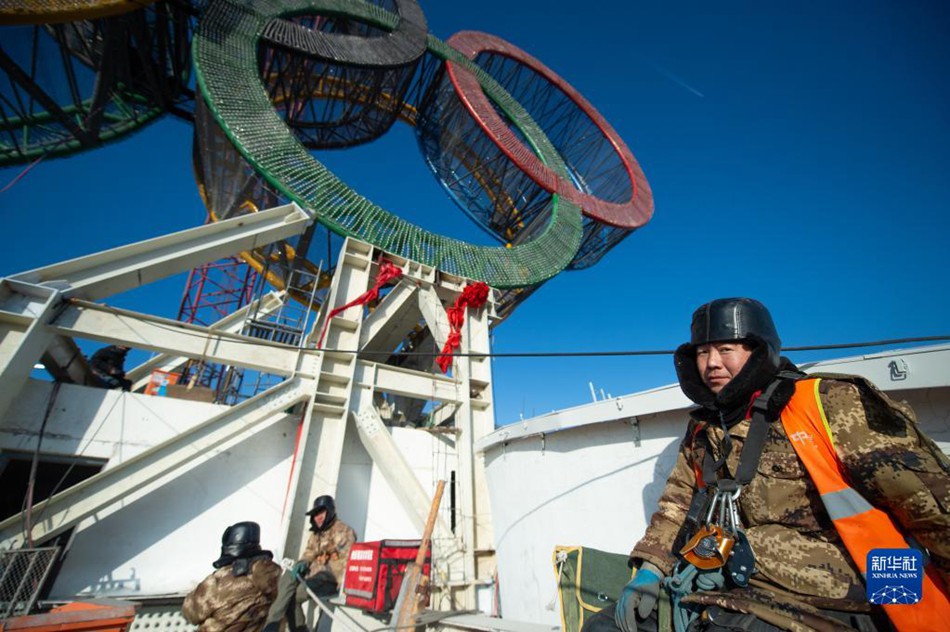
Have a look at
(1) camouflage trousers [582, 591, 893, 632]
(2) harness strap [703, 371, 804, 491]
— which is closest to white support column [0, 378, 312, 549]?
(1) camouflage trousers [582, 591, 893, 632]

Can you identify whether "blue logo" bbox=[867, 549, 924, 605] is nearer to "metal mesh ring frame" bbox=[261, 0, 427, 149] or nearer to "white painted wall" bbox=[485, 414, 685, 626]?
"white painted wall" bbox=[485, 414, 685, 626]

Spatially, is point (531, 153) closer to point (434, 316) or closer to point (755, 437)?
point (434, 316)

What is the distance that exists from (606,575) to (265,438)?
235 inches

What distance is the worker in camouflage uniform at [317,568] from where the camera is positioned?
410 centimetres

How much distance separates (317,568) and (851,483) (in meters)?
5.67

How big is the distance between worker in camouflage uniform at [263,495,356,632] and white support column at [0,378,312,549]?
1.62 metres

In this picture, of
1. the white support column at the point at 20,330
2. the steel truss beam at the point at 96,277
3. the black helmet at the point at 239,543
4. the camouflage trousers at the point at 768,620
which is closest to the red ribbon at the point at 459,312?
the steel truss beam at the point at 96,277

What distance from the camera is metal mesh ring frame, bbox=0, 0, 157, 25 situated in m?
5.96

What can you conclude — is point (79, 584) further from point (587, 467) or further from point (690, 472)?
point (690, 472)

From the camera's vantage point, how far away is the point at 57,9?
6.21m

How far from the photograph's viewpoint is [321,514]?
5.30m

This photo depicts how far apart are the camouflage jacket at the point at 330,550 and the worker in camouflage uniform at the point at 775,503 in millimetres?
4386

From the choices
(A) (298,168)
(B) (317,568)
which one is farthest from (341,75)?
(B) (317,568)

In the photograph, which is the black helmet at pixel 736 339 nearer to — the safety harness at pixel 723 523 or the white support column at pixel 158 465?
the safety harness at pixel 723 523
